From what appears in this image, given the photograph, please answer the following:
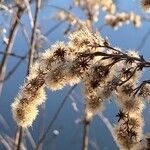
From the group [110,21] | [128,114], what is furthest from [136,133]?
[110,21]

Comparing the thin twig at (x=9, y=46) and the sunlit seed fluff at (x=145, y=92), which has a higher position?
the thin twig at (x=9, y=46)

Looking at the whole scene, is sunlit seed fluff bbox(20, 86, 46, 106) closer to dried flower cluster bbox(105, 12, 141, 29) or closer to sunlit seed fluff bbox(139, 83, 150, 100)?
sunlit seed fluff bbox(139, 83, 150, 100)

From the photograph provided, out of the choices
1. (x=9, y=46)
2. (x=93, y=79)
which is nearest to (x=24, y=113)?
(x=93, y=79)

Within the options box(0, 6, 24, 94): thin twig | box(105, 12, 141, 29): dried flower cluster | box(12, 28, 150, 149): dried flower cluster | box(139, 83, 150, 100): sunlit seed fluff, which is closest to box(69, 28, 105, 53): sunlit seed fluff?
box(12, 28, 150, 149): dried flower cluster

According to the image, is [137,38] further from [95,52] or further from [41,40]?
[95,52]

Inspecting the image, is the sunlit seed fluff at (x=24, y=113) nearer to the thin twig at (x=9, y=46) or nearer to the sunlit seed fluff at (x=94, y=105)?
the sunlit seed fluff at (x=94, y=105)

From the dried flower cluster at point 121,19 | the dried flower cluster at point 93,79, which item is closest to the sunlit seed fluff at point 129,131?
the dried flower cluster at point 93,79

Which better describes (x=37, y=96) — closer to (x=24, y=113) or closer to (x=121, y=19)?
(x=24, y=113)
